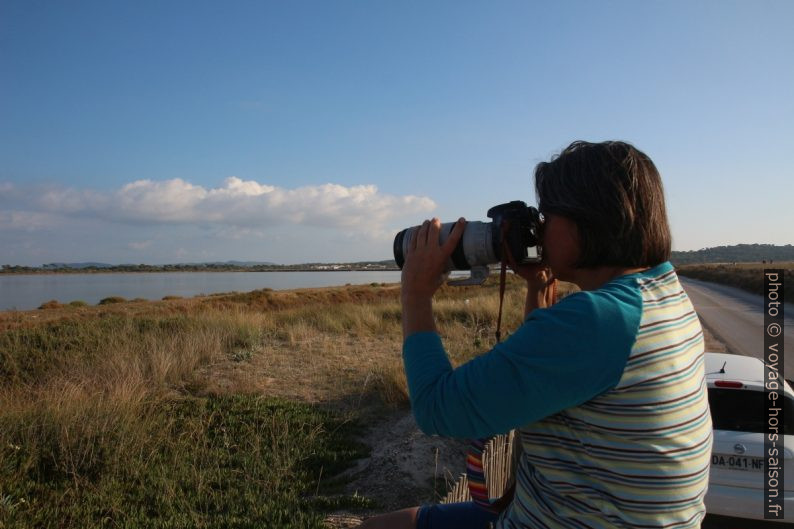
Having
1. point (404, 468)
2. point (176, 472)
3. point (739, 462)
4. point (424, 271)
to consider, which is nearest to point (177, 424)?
point (176, 472)

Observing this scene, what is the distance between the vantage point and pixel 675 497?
110 cm

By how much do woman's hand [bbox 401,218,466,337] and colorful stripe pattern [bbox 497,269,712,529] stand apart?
0.36m

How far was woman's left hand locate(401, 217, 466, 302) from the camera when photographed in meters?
1.38

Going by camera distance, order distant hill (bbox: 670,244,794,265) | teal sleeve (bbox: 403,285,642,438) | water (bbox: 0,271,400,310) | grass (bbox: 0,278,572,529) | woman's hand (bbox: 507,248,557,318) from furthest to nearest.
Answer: distant hill (bbox: 670,244,794,265), water (bbox: 0,271,400,310), grass (bbox: 0,278,572,529), woman's hand (bbox: 507,248,557,318), teal sleeve (bbox: 403,285,642,438)

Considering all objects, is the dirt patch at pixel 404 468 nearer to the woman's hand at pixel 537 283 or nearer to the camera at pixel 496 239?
the woman's hand at pixel 537 283

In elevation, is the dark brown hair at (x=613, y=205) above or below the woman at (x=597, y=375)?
above

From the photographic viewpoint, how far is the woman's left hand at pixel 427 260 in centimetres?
138

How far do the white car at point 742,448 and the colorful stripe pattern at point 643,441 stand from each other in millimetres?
3586

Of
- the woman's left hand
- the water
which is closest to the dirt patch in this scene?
the woman's left hand

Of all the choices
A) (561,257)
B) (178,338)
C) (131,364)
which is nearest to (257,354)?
(178,338)

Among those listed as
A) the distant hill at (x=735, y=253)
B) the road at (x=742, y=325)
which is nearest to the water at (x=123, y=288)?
the road at (x=742, y=325)

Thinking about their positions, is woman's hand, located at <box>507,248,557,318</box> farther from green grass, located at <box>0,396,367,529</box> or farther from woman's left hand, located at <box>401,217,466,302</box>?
green grass, located at <box>0,396,367,529</box>

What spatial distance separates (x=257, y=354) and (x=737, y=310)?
61.1 feet

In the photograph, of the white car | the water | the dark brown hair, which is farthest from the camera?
the water
